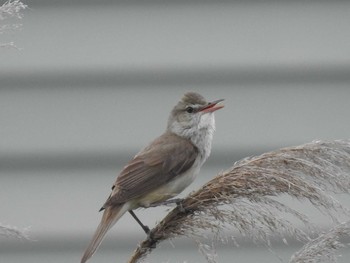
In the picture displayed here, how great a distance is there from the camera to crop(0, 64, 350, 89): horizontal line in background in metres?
4.87

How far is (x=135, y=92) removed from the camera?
4914mm

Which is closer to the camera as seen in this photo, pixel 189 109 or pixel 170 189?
pixel 170 189

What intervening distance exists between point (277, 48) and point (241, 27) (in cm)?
21

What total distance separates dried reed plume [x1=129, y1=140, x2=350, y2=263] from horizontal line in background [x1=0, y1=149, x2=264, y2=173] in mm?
2205

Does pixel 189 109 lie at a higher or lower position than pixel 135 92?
lower

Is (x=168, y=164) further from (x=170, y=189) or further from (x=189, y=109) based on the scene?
(x=189, y=109)

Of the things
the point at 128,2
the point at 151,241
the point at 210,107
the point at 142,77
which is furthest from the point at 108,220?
the point at 128,2

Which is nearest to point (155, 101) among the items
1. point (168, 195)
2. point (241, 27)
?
point (241, 27)

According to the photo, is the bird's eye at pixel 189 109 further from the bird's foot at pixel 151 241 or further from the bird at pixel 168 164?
the bird's foot at pixel 151 241

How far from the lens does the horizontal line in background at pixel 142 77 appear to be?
4.87 m

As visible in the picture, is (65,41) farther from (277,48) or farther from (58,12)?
(277,48)

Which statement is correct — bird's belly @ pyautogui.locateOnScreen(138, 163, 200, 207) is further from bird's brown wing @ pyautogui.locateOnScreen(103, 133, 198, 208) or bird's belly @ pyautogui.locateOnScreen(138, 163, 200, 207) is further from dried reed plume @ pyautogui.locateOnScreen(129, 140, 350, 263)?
dried reed plume @ pyautogui.locateOnScreen(129, 140, 350, 263)

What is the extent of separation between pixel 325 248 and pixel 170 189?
4.97 feet

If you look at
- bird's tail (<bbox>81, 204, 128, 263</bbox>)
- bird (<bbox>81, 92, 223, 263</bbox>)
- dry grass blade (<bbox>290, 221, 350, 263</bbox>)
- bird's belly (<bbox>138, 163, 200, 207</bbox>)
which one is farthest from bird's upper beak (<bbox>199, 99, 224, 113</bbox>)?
dry grass blade (<bbox>290, 221, 350, 263</bbox>)
